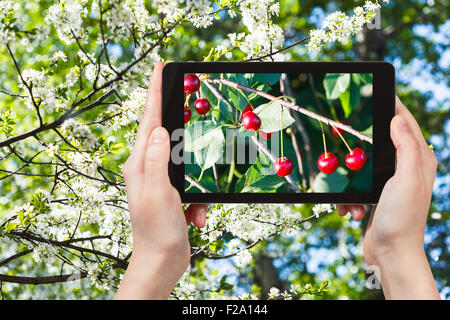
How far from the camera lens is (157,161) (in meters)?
Answer: 1.72

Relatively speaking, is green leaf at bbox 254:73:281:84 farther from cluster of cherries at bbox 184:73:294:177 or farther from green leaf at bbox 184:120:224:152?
green leaf at bbox 184:120:224:152

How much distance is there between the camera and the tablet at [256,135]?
1.96 m

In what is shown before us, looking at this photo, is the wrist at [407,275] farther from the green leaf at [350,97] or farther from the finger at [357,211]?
the green leaf at [350,97]

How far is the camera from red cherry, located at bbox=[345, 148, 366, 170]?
218 centimetres

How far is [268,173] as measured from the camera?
6.94 ft

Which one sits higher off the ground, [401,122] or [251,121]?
[251,121]

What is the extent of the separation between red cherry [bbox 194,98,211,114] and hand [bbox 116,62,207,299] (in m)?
0.30

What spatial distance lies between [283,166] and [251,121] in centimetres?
29

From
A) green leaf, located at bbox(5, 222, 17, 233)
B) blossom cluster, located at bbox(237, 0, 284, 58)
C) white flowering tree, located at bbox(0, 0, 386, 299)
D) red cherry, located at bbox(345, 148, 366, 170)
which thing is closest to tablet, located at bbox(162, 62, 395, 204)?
red cherry, located at bbox(345, 148, 366, 170)

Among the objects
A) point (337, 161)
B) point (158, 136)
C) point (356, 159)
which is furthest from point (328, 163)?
point (158, 136)

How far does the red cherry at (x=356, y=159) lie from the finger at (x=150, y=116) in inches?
39.8

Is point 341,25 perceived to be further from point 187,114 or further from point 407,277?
point 407,277
